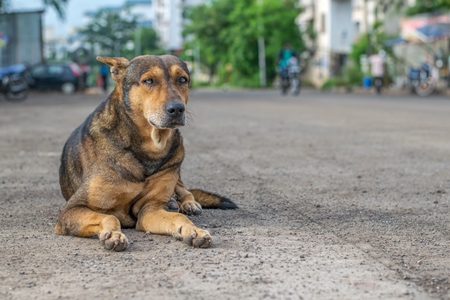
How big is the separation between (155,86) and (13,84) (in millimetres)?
25756

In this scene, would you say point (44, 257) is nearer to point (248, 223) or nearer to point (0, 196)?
point (248, 223)

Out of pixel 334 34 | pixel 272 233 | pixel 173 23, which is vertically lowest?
pixel 272 233

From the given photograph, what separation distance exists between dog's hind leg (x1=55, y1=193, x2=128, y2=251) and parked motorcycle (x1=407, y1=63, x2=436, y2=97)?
29388 mm

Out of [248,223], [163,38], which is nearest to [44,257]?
[248,223]

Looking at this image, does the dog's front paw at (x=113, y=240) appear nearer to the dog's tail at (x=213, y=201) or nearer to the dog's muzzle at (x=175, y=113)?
the dog's muzzle at (x=175, y=113)

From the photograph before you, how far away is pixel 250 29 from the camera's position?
73125 millimetres

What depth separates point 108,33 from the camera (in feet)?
292

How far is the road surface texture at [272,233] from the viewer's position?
14.2 ft

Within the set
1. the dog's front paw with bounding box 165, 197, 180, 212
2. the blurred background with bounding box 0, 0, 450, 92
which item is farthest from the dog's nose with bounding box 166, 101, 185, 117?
the blurred background with bounding box 0, 0, 450, 92

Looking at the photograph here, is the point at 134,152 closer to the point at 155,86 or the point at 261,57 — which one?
the point at 155,86

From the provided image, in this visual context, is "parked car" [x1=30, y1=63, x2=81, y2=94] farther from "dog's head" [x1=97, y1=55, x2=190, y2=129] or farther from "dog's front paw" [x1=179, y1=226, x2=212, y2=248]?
"dog's front paw" [x1=179, y1=226, x2=212, y2=248]

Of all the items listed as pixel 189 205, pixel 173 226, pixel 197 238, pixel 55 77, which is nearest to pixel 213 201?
pixel 189 205

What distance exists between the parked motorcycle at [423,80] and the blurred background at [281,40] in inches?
17.2

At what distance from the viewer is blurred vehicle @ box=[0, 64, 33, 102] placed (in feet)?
100.0
